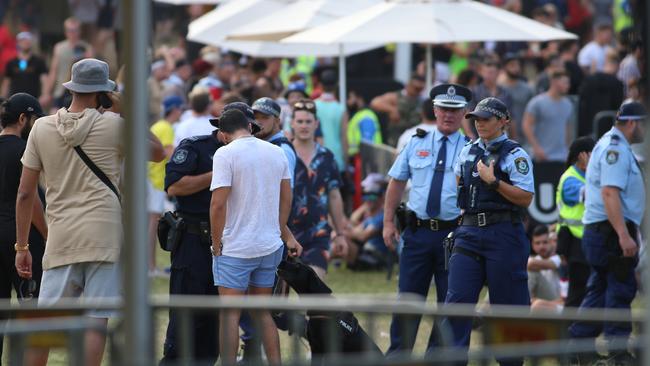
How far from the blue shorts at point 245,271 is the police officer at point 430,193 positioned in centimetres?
114

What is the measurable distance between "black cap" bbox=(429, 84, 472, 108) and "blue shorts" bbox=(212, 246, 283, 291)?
5.58ft

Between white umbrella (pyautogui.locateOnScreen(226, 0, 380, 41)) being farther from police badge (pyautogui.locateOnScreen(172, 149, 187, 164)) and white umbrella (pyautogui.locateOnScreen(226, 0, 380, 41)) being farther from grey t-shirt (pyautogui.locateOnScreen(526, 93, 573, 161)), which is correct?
police badge (pyautogui.locateOnScreen(172, 149, 187, 164))

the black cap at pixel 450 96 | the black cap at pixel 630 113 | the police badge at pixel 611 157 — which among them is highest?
the black cap at pixel 450 96

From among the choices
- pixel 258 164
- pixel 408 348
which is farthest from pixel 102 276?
pixel 408 348

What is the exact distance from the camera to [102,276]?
315 inches

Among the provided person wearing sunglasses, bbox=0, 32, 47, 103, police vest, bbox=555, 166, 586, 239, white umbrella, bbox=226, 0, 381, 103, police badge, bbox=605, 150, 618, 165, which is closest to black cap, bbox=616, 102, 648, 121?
police badge, bbox=605, 150, 618, 165

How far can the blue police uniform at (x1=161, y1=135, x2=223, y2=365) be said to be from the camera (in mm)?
8742

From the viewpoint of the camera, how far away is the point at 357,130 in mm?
17281

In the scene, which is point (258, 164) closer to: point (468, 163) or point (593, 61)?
point (468, 163)

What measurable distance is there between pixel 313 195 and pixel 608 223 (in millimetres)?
2306

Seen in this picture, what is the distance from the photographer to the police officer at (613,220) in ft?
33.5


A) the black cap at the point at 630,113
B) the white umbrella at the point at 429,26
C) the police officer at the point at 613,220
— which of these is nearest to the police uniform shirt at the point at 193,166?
the police officer at the point at 613,220

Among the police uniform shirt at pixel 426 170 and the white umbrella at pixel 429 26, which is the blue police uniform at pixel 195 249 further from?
the white umbrella at pixel 429 26

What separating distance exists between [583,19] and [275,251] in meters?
18.5
